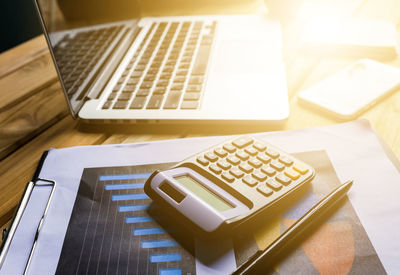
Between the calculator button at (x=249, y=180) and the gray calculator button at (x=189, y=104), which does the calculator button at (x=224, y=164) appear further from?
the gray calculator button at (x=189, y=104)

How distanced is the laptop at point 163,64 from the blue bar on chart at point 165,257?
218mm

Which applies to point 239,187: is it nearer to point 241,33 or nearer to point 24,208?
point 24,208

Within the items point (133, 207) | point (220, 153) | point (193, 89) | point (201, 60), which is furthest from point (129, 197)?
point (201, 60)

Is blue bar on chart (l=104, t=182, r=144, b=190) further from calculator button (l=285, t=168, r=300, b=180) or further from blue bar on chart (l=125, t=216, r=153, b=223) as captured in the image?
calculator button (l=285, t=168, r=300, b=180)

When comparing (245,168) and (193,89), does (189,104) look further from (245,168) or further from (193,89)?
(245,168)

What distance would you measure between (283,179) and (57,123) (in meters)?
0.38

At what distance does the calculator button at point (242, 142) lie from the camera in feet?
1.45

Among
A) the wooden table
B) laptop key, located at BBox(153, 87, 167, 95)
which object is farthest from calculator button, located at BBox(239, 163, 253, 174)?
laptop key, located at BBox(153, 87, 167, 95)

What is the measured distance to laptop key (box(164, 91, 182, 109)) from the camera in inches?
20.9

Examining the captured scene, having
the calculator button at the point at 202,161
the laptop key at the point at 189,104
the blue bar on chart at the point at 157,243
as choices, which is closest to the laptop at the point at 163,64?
the laptop key at the point at 189,104

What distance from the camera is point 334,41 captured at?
0.67 meters

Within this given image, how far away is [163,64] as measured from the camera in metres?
0.64

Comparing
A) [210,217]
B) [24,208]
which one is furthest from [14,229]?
[210,217]

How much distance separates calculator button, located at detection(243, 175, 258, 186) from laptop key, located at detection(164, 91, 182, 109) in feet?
0.61
